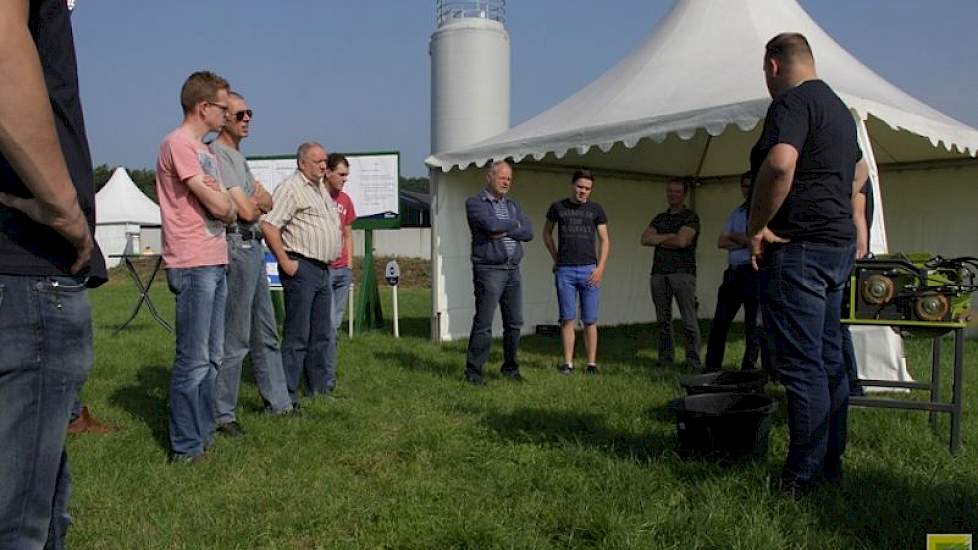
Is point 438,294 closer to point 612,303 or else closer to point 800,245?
point 612,303

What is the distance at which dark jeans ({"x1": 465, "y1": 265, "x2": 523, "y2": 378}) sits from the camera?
590 cm

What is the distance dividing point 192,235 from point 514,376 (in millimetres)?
3057

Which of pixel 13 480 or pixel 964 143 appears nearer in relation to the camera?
pixel 13 480

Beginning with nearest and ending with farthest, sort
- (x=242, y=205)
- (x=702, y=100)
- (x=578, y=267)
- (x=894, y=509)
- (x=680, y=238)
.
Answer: (x=894, y=509)
(x=242, y=205)
(x=578, y=267)
(x=702, y=100)
(x=680, y=238)

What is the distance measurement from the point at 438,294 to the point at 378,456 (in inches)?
189

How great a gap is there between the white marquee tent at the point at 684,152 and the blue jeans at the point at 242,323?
12.2 feet

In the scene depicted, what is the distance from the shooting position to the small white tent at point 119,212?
942 inches

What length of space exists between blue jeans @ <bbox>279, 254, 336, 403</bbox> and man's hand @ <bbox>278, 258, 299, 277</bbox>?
0.03m

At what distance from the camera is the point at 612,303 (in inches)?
420

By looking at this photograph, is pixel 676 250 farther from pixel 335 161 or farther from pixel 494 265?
pixel 335 161

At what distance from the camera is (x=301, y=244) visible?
16.2ft

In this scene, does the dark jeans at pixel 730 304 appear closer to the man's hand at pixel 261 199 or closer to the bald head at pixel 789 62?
the bald head at pixel 789 62

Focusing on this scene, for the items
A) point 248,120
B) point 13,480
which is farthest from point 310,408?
point 13,480

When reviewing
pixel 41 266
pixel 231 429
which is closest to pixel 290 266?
pixel 231 429
